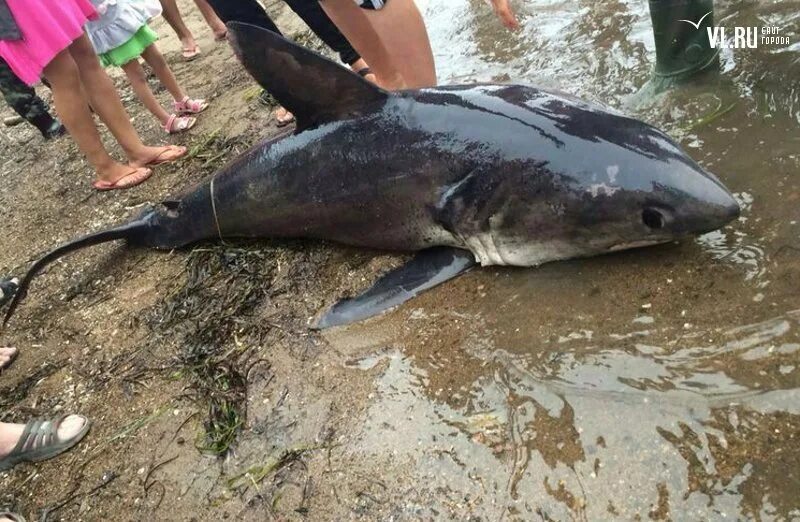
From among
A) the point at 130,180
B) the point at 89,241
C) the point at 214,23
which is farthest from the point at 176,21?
the point at 89,241

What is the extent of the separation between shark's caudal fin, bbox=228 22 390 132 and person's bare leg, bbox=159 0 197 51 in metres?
4.59

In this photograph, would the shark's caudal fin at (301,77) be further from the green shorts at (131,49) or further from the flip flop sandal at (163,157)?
the green shorts at (131,49)

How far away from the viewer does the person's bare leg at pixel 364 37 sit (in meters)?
3.94

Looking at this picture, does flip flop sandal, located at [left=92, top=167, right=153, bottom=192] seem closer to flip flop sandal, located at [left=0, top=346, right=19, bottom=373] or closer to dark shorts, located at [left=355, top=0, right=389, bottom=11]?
flip flop sandal, located at [left=0, top=346, right=19, bottom=373]

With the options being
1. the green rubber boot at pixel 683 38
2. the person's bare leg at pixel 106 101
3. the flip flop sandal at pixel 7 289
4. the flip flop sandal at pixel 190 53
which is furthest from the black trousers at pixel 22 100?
the green rubber boot at pixel 683 38

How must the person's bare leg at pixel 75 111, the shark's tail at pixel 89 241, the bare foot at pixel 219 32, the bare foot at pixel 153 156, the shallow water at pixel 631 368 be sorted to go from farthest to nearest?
the bare foot at pixel 219 32, the bare foot at pixel 153 156, the person's bare leg at pixel 75 111, the shark's tail at pixel 89 241, the shallow water at pixel 631 368

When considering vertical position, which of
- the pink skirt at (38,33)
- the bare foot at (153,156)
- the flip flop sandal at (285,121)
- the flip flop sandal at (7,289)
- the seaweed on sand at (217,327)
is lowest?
the seaweed on sand at (217,327)

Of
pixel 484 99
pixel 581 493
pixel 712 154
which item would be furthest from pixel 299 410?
pixel 712 154

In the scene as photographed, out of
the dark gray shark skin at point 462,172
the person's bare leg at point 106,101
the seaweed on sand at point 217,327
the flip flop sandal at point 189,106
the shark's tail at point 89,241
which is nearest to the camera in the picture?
the dark gray shark skin at point 462,172

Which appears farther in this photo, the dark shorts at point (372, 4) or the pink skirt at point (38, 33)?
the pink skirt at point (38, 33)

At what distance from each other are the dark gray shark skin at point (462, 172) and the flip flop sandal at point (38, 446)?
4.76 ft

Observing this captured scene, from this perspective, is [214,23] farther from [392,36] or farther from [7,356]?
[7,356]

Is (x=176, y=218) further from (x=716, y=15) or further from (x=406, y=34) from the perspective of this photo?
(x=716, y=15)

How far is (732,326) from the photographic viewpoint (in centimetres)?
229
